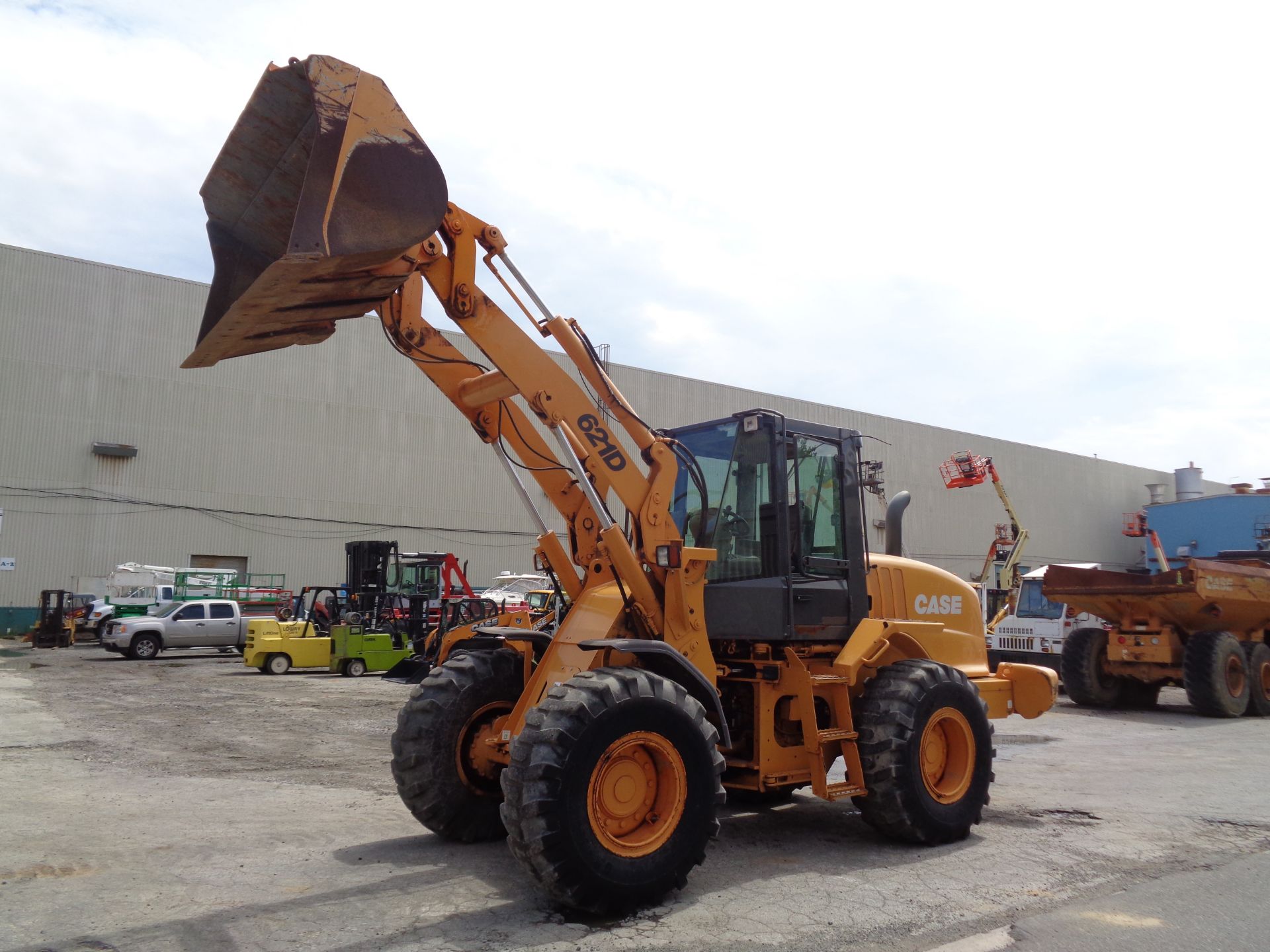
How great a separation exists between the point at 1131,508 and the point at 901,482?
78.9 ft

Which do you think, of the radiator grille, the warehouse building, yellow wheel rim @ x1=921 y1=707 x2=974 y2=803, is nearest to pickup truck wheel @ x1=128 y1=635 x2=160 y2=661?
the warehouse building

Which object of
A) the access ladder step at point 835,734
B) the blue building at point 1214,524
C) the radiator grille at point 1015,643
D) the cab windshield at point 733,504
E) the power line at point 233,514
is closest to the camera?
the access ladder step at point 835,734

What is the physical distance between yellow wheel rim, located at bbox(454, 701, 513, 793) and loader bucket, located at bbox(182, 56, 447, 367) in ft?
9.18

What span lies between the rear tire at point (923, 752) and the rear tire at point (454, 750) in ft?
8.26

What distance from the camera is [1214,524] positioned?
112 ft

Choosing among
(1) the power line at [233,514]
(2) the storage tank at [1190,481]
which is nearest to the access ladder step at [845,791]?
(1) the power line at [233,514]

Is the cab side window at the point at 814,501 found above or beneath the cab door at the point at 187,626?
above

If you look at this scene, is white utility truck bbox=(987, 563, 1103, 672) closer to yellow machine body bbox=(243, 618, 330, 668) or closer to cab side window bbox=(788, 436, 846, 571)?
cab side window bbox=(788, 436, 846, 571)

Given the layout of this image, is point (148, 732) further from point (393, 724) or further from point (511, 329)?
point (511, 329)

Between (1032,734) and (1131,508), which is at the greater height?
(1131,508)

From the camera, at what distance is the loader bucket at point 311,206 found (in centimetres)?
494

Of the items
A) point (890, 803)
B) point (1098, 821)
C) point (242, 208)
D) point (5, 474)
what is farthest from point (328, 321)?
point (5, 474)

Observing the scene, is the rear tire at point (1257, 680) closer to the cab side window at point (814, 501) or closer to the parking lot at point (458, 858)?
the parking lot at point (458, 858)

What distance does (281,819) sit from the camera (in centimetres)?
744
